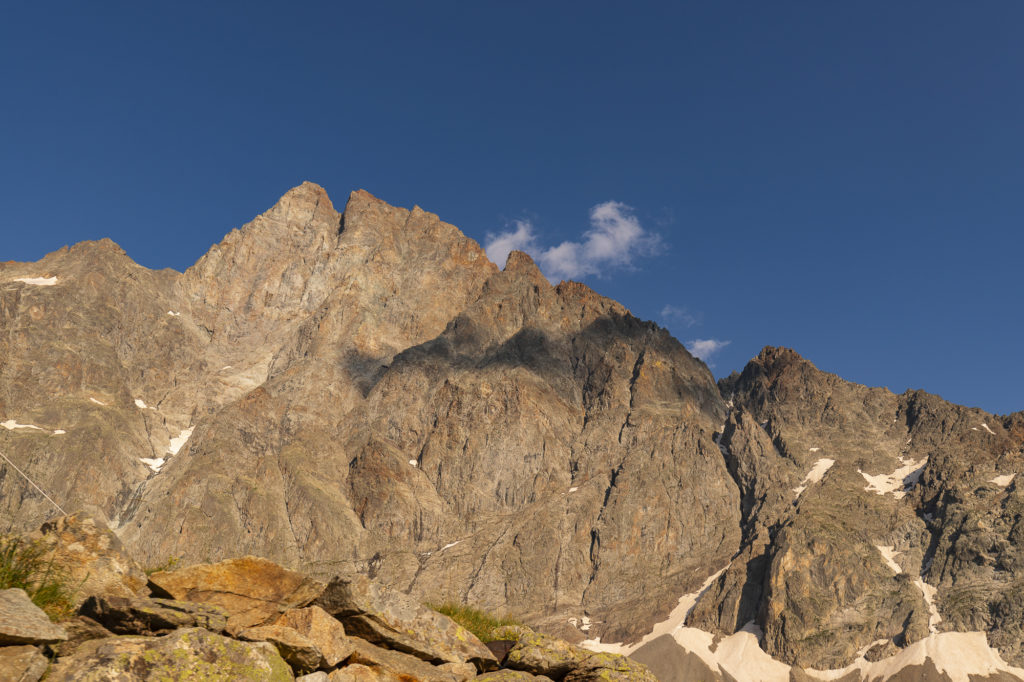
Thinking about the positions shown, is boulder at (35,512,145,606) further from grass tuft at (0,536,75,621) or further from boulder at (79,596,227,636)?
boulder at (79,596,227,636)

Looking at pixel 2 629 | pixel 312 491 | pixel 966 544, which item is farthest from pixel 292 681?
pixel 966 544

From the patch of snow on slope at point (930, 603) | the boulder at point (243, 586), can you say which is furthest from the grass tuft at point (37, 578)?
the patch of snow on slope at point (930, 603)

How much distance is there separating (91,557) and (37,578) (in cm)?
89

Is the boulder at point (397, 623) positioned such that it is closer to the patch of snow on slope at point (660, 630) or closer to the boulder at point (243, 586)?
the boulder at point (243, 586)

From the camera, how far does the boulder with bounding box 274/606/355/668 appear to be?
9.10 meters

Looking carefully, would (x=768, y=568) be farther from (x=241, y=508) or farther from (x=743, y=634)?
(x=241, y=508)

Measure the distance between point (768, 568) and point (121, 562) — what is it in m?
202

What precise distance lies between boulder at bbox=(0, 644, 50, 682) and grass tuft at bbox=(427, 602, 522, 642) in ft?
22.9

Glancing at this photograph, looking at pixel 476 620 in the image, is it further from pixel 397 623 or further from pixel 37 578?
pixel 37 578

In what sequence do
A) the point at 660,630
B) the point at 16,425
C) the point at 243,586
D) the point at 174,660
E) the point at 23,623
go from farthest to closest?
the point at 16,425
the point at 660,630
the point at 243,586
the point at 174,660
the point at 23,623

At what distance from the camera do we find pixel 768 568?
627 feet

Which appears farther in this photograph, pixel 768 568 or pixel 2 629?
pixel 768 568

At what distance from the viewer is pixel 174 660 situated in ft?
25.4

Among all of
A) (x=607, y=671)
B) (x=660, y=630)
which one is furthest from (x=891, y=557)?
(x=607, y=671)
